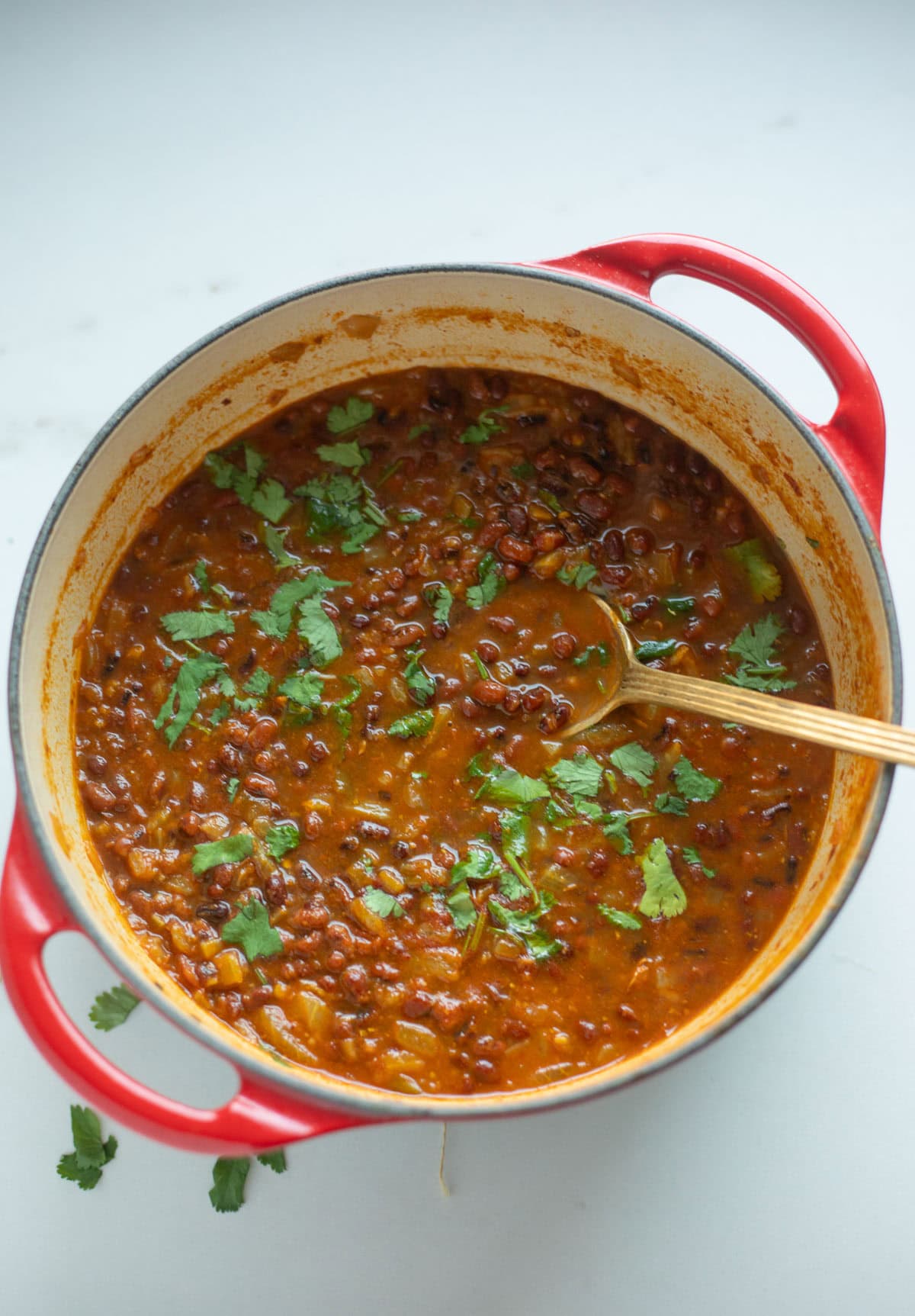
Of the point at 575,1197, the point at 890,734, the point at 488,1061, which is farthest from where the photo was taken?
the point at 575,1197

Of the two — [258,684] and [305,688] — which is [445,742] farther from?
[258,684]

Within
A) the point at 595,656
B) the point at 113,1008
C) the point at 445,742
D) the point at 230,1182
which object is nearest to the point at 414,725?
the point at 445,742

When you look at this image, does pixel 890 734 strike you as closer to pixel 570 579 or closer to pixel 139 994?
pixel 570 579

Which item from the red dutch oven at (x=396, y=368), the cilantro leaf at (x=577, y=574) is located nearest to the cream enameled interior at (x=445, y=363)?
the red dutch oven at (x=396, y=368)

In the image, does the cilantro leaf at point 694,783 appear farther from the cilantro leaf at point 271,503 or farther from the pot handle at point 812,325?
the cilantro leaf at point 271,503

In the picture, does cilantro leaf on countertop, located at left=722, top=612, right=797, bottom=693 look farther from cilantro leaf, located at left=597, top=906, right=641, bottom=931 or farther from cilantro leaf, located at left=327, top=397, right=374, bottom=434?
cilantro leaf, located at left=327, top=397, right=374, bottom=434

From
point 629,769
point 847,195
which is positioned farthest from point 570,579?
point 847,195
